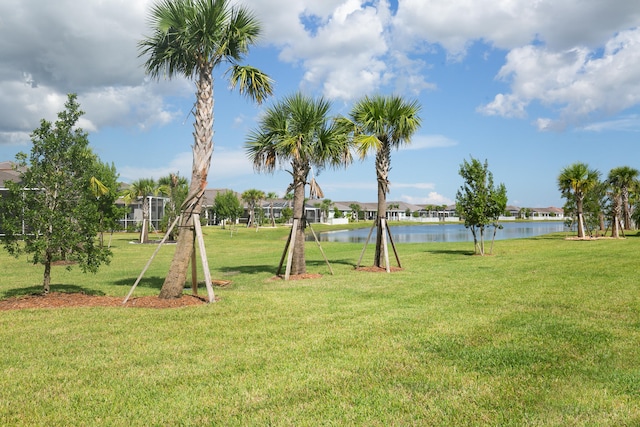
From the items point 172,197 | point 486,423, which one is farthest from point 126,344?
point 172,197

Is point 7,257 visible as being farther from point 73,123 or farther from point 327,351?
point 327,351

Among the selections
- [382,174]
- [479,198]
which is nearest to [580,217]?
[479,198]

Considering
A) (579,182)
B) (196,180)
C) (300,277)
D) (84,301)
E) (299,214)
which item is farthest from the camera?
(579,182)

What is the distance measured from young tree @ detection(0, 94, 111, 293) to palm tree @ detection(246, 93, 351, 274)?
6.63m

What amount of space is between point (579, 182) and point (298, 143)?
3407 centimetres

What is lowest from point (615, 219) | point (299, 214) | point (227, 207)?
point (299, 214)

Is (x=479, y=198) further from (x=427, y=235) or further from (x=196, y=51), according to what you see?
(x=427, y=235)

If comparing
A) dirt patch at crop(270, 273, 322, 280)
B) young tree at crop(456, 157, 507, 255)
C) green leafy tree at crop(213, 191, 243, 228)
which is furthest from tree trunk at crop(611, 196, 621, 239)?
green leafy tree at crop(213, 191, 243, 228)

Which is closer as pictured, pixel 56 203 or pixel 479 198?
pixel 56 203

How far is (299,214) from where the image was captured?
17.6m

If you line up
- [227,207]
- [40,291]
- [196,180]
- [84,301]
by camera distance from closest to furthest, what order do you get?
1. [84,301]
2. [196,180]
3. [40,291]
4. [227,207]

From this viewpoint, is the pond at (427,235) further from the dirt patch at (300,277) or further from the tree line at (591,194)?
the dirt patch at (300,277)

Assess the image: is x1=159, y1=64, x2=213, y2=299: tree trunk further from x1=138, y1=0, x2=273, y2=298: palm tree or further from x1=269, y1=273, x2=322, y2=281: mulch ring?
x1=269, y1=273, x2=322, y2=281: mulch ring

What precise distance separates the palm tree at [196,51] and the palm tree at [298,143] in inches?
157
